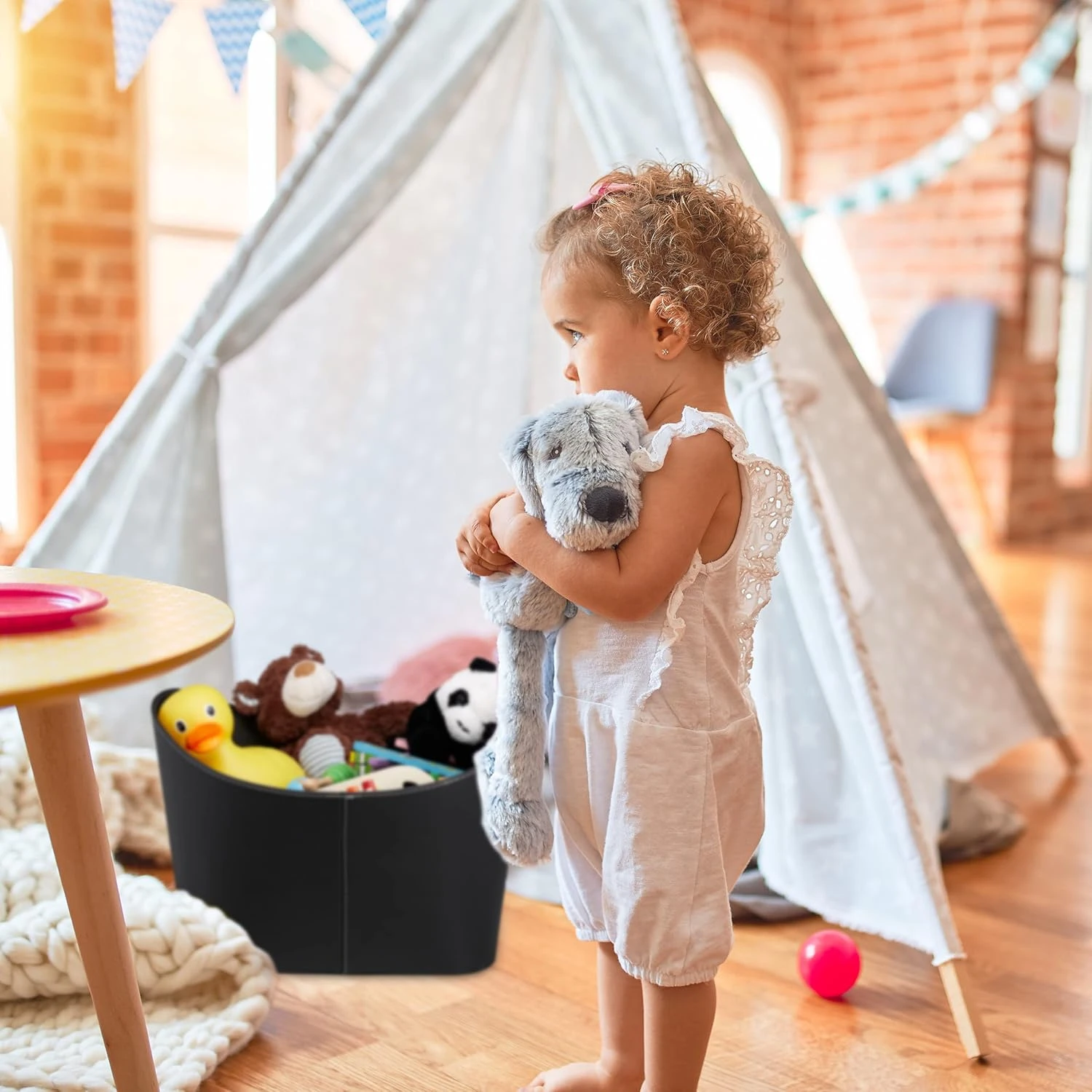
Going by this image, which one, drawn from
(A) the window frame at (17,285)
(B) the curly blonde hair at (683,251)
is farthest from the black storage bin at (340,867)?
(A) the window frame at (17,285)

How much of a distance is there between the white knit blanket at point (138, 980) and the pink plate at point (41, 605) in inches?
17.8

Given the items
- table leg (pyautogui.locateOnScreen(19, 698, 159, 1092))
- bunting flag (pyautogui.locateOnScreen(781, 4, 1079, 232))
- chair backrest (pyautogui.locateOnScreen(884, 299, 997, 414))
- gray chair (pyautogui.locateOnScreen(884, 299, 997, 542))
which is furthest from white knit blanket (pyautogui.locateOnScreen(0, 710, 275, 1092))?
chair backrest (pyautogui.locateOnScreen(884, 299, 997, 414))

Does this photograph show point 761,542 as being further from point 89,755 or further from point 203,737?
point 203,737

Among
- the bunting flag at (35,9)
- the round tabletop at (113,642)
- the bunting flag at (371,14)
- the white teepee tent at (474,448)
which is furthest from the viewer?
the bunting flag at (371,14)

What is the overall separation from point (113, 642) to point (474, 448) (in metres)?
1.39

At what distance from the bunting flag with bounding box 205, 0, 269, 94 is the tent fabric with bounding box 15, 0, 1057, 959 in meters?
0.32

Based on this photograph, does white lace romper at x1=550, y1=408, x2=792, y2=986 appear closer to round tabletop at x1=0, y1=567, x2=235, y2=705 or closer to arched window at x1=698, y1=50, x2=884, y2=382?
round tabletop at x1=0, y1=567, x2=235, y2=705

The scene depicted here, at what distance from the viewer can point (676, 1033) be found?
1.14 m

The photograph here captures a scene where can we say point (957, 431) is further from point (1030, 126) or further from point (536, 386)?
point (536, 386)

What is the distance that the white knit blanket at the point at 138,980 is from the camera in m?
1.29

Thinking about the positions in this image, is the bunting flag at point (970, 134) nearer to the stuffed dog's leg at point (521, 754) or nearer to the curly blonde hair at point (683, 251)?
the curly blonde hair at point (683, 251)

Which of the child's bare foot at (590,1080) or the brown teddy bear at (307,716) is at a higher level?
the brown teddy bear at (307,716)

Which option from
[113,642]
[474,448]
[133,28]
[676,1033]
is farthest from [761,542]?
[133,28]

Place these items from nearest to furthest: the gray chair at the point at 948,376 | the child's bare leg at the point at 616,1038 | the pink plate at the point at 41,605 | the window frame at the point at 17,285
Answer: the pink plate at the point at 41,605 < the child's bare leg at the point at 616,1038 < the window frame at the point at 17,285 < the gray chair at the point at 948,376
